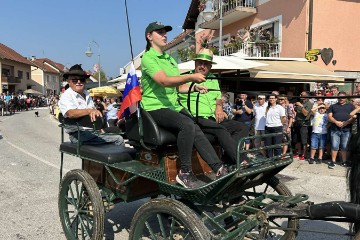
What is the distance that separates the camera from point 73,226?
391 centimetres

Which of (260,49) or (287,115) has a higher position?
(260,49)

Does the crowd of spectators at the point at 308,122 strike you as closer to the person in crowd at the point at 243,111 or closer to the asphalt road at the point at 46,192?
the person in crowd at the point at 243,111

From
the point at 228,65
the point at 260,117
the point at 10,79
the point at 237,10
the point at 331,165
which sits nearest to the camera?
the point at 331,165

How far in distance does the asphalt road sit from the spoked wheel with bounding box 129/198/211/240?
4.03 feet

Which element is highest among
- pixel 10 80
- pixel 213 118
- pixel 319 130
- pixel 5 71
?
pixel 5 71

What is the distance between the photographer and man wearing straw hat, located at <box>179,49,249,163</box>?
3.34 metres

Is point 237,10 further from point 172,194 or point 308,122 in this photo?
point 172,194

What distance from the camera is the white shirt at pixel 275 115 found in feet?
27.3

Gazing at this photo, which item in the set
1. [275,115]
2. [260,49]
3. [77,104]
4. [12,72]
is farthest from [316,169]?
[12,72]

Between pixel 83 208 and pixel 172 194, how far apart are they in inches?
41.4

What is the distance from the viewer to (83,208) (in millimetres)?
3727

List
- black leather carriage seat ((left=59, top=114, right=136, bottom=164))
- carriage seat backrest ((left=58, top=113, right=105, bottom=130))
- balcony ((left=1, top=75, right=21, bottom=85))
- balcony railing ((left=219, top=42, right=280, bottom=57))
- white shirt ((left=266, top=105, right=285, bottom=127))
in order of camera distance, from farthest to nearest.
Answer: balcony ((left=1, top=75, right=21, bottom=85))
balcony railing ((left=219, top=42, right=280, bottom=57))
white shirt ((left=266, top=105, right=285, bottom=127))
carriage seat backrest ((left=58, top=113, right=105, bottom=130))
black leather carriage seat ((left=59, top=114, right=136, bottom=164))

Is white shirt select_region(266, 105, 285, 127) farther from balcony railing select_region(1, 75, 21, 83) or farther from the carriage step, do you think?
balcony railing select_region(1, 75, 21, 83)

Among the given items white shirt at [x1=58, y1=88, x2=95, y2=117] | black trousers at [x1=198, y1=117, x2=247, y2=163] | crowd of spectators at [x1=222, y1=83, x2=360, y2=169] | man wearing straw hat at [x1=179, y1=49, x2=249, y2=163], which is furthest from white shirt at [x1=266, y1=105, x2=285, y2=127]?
white shirt at [x1=58, y1=88, x2=95, y2=117]
